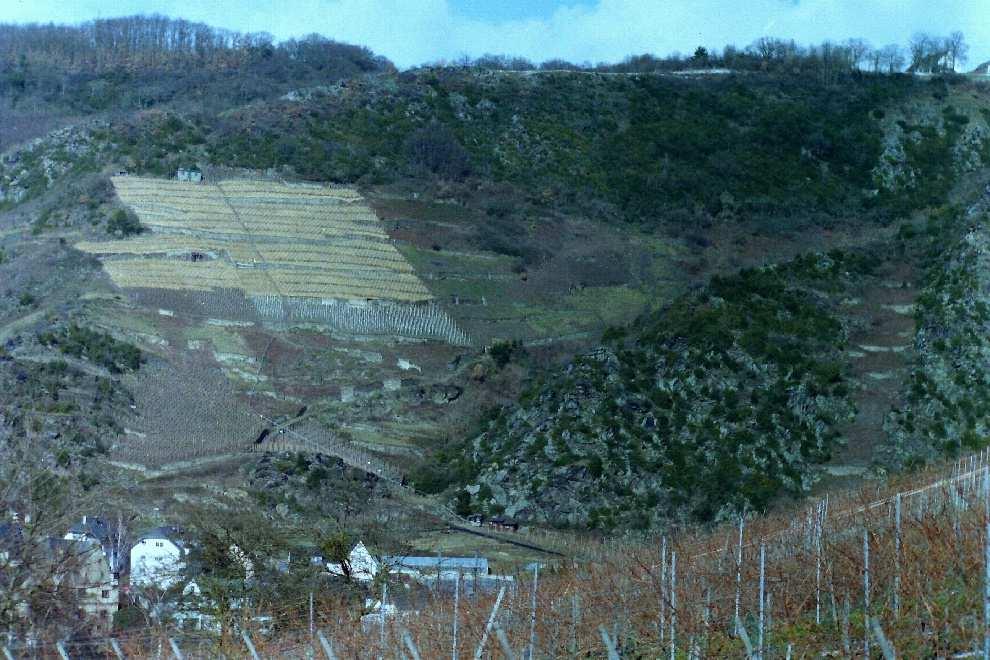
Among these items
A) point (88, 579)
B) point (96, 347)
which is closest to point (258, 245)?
point (96, 347)

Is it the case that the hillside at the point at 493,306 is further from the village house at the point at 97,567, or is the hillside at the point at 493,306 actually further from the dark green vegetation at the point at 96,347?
the village house at the point at 97,567

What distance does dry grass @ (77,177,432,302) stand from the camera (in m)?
57.2

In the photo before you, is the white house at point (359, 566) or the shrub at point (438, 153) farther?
the shrub at point (438, 153)

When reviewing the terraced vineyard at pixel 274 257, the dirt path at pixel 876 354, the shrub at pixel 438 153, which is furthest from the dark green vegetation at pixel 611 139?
the dirt path at pixel 876 354

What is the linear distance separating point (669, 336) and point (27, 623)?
30037 mm

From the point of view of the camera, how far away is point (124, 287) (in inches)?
2206

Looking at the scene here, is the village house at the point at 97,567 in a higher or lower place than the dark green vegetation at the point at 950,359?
lower

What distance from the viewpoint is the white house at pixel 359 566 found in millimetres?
32625

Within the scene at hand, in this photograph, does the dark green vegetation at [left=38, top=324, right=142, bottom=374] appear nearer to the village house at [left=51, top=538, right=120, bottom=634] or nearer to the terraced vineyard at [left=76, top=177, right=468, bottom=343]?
the terraced vineyard at [left=76, top=177, right=468, bottom=343]

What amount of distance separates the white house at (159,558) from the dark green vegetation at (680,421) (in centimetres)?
1002

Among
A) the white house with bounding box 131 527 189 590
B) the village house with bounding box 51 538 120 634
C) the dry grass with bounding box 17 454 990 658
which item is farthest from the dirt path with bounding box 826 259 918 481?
the village house with bounding box 51 538 120 634

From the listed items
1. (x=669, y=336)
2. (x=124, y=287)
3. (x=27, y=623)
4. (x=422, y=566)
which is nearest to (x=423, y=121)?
(x=124, y=287)

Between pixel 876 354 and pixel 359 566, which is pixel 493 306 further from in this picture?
pixel 359 566

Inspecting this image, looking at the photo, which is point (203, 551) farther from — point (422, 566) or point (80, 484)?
point (80, 484)
